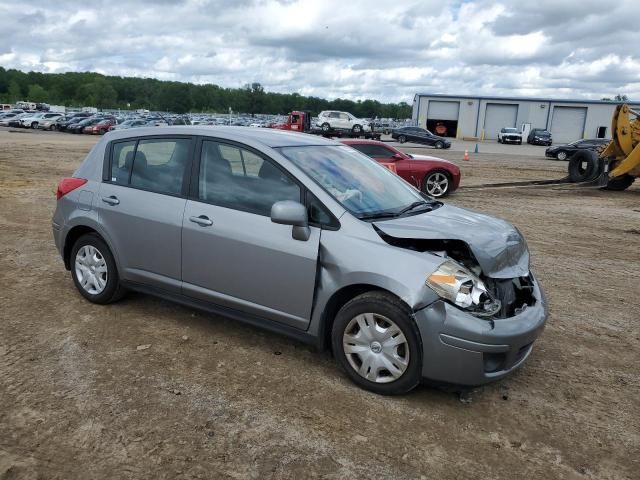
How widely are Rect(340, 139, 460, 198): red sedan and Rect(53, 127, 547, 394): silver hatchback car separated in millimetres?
7771

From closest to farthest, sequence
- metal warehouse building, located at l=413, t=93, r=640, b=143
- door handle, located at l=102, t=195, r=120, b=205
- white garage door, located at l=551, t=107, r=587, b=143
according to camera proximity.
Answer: door handle, located at l=102, t=195, r=120, b=205
metal warehouse building, located at l=413, t=93, r=640, b=143
white garage door, located at l=551, t=107, r=587, b=143

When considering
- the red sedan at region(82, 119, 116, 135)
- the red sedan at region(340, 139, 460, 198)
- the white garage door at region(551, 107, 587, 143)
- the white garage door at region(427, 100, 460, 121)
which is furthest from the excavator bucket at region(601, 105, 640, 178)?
the white garage door at region(427, 100, 460, 121)

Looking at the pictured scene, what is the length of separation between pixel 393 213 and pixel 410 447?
68.4 inches

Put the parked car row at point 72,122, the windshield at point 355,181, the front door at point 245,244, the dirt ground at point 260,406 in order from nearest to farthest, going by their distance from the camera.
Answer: the dirt ground at point 260,406 → the front door at point 245,244 → the windshield at point 355,181 → the parked car row at point 72,122

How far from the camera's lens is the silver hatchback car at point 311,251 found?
139 inches

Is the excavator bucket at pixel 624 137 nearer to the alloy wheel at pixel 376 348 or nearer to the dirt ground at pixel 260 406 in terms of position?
the dirt ground at pixel 260 406

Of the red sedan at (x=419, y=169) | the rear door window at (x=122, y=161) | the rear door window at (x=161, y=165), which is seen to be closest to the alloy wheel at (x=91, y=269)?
the rear door window at (x=122, y=161)

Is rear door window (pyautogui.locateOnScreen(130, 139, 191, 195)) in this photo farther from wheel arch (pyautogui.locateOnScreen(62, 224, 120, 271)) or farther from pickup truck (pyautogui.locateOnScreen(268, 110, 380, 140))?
pickup truck (pyautogui.locateOnScreen(268, 110, 380, 140))

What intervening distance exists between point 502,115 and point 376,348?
70.2 metres

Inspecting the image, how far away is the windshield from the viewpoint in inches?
163

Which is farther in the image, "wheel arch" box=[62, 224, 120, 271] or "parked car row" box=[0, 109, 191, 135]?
"parked car row" box=[0, 109, 191, 135]

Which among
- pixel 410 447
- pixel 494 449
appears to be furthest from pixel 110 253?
pixel 494 449

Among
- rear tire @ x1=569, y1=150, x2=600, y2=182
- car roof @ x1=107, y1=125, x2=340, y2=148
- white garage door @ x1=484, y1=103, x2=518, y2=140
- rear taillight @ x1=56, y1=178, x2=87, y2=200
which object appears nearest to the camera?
car roof @ x1=107, y1=125, x2=340, y2=148

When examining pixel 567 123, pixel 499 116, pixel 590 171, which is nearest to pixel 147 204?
pixel 590 171
